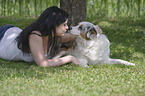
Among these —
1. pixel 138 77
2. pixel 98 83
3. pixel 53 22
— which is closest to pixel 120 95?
pixel 98 83

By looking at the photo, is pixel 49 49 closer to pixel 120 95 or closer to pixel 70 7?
pixel 120 95

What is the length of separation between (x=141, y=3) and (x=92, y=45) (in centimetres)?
612

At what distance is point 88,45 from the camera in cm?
386

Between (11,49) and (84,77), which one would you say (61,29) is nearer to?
(84,77)

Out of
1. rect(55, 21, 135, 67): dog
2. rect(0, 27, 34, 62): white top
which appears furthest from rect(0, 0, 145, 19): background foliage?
rect(55, 21, 135, 67): dog

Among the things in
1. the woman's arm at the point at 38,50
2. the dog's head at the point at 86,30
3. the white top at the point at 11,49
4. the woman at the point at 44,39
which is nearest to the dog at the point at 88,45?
the dog's head at the point at 86,30

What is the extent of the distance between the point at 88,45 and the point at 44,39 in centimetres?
90

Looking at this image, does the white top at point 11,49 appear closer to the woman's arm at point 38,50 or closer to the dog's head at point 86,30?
the woman's arm at point 38,50

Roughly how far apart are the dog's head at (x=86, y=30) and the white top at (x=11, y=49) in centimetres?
113

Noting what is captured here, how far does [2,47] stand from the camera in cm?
443

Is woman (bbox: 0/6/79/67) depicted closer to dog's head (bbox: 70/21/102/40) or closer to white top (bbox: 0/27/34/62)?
white top (bbox: 0/27/34/62)

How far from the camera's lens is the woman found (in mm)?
3564

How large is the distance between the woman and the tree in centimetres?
250

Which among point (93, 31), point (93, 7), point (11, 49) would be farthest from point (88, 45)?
point (93, 7)
